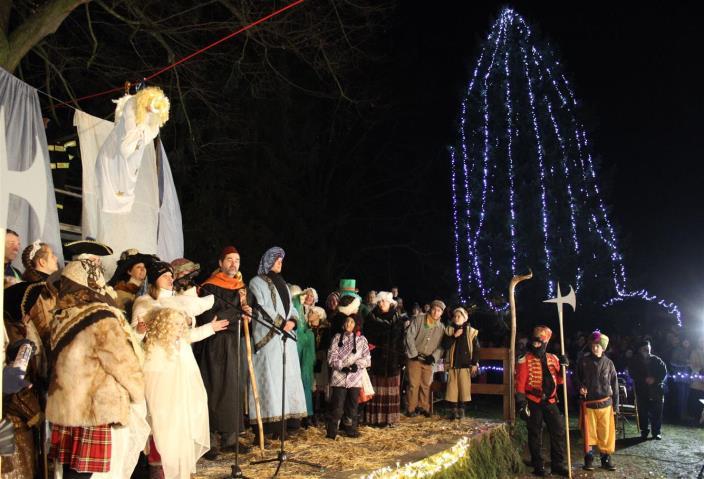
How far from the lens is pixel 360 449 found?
7684 millimetres

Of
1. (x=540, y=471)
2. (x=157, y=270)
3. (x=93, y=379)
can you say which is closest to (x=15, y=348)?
(x=93, y=379)

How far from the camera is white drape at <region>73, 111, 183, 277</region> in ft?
25.2

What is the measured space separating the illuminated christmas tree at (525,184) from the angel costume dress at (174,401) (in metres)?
17.8

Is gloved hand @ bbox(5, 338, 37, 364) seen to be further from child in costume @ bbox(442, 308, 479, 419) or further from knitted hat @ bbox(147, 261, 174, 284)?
child in costume @ bbox(442, 308, 479, 419)

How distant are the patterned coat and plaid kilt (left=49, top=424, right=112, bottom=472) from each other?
21.6ft

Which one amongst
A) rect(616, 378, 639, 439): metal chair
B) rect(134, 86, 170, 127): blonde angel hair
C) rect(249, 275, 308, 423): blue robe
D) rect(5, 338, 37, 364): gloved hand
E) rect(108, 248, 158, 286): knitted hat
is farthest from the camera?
rect(616, 378, 639, 439): metal chair

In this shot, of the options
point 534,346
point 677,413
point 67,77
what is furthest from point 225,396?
point 677,413

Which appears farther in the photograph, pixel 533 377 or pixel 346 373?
pixel 533 377

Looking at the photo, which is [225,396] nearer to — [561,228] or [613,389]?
[613,389]

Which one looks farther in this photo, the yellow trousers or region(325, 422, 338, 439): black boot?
the yellow trousers

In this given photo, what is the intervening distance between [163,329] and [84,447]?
4.18 feet

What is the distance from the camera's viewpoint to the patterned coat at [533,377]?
972cm

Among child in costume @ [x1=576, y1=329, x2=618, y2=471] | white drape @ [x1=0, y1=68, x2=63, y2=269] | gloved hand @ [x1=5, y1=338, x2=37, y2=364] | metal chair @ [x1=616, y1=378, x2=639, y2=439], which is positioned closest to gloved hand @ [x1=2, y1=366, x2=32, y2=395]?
gloved hand @ [x1=5, y1=338, x2=37, y2=364]

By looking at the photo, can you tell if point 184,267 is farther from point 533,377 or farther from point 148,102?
point 533,377
